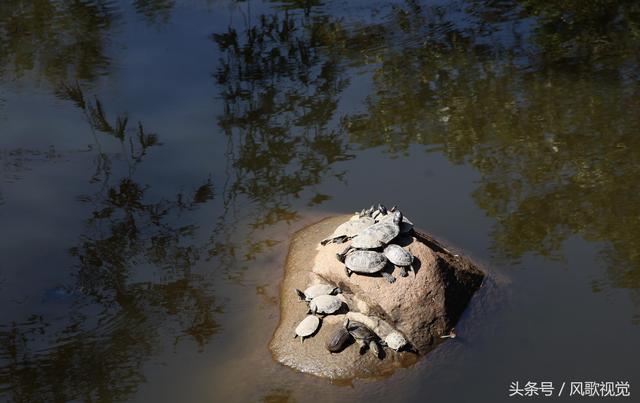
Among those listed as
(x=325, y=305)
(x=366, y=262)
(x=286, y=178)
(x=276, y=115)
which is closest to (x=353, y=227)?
(x=366, y=262)

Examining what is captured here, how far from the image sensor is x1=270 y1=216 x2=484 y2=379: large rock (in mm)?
4984

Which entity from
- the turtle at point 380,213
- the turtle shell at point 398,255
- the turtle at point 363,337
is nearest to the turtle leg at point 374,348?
the turtle at point 363,337

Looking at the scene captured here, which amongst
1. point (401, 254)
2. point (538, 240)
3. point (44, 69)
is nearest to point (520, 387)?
point (401, 254)

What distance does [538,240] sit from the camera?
606 centimetres

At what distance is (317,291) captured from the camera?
532 cm

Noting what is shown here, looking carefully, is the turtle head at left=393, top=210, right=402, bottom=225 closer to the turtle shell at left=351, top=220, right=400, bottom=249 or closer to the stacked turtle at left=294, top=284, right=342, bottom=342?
the turtle shell at left=351, top=220, right=400, bottom=249

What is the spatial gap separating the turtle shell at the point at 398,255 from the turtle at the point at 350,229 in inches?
14.0

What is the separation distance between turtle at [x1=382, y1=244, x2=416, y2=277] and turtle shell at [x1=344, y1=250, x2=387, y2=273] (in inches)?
2.2

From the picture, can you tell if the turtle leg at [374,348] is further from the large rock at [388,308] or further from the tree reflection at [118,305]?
the tree reflection at [118,305]

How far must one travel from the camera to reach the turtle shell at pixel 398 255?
512cm

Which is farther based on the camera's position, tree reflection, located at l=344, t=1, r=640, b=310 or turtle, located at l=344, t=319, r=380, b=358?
tree reflection, located at l=344, t=1, r=640, b=310

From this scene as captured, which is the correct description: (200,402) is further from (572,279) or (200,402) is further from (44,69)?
(44,69)

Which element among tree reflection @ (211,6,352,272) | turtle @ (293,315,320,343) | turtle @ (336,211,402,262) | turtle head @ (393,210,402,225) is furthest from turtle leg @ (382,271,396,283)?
tree reflection @ (211,6,352,272)

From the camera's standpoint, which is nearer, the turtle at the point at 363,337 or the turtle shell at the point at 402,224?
the turtle at the point at 363,337
